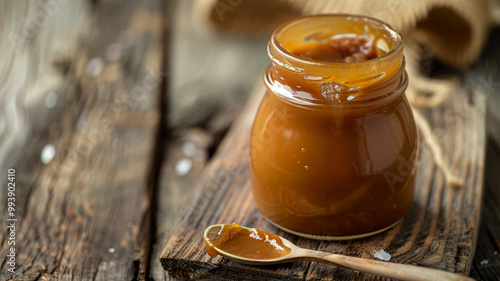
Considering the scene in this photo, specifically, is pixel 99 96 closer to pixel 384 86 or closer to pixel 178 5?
pixel 178 5

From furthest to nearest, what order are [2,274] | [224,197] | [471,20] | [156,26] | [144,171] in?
1. [156,26]
2. [471,20]
3. [144,171]
4. [224,197]
5. [2,274]

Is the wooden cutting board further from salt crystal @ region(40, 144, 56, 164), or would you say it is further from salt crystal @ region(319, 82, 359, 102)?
salt crystal @ region(40, 144, 56, 164)

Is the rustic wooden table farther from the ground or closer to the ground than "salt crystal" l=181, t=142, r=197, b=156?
farther from the ground

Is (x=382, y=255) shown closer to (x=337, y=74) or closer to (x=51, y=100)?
(x=337, y=74)

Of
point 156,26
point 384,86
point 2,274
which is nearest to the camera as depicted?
point 384,86

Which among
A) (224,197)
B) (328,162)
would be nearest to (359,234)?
(328,162)

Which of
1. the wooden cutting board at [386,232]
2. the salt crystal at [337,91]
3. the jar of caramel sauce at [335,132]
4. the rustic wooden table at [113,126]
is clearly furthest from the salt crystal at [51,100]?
the salt crystal at [337,91]

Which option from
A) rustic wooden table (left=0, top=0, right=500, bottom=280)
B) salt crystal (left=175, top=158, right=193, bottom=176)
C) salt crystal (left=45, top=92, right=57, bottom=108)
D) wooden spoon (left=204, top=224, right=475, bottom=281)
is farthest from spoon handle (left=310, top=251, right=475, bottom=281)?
salt crystal (left=45, top=92, right=57, bottom=108)
